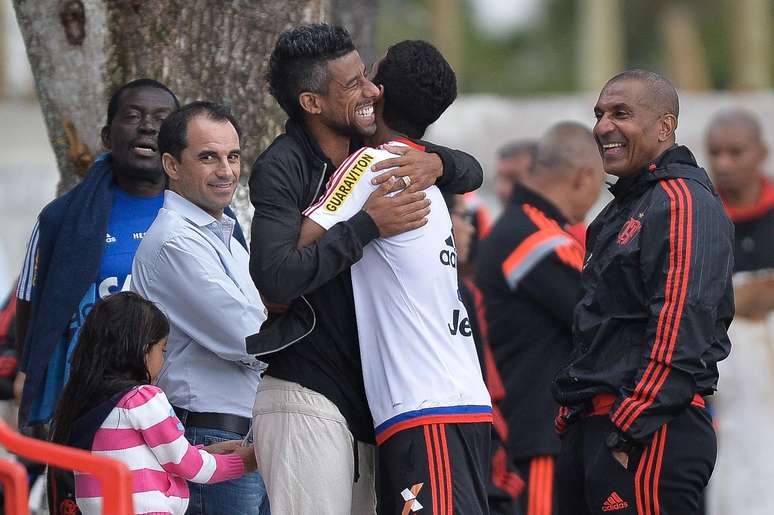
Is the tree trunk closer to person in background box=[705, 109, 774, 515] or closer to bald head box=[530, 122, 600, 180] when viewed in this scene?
bald head box=[530, 122, 600, 180]

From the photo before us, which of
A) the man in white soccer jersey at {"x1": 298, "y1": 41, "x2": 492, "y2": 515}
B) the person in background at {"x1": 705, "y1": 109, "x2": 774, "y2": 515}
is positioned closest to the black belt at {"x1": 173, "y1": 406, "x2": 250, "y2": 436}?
the man in white soccer jersey at {"x1": 298, "y1": 41, "x2": 492, "y2": 515}

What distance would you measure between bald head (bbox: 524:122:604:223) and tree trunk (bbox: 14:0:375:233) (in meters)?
1.50

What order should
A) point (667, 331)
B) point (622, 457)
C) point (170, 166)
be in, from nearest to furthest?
point (667, 331), point (622, 457), point (170, 166)

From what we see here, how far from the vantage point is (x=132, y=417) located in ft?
12.6

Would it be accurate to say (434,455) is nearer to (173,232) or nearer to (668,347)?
(668,347)

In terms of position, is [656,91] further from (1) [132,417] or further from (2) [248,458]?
(1) [132,417]

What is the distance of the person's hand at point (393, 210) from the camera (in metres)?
3.71

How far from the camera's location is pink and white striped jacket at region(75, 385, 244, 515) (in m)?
3.84

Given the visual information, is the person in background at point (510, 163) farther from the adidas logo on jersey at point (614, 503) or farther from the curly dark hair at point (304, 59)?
the curly dark hair at point (304, 59)

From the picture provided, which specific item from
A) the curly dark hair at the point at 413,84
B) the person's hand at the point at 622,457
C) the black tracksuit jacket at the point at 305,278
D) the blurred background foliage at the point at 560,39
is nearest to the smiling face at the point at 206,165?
the black tracksuit jacket at the point at 305,278

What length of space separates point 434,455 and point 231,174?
48.6 inches

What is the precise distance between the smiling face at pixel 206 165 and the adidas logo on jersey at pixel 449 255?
2.82ft

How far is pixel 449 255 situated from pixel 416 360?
33 cm

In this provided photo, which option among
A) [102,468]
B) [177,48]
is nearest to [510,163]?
[177,48]
